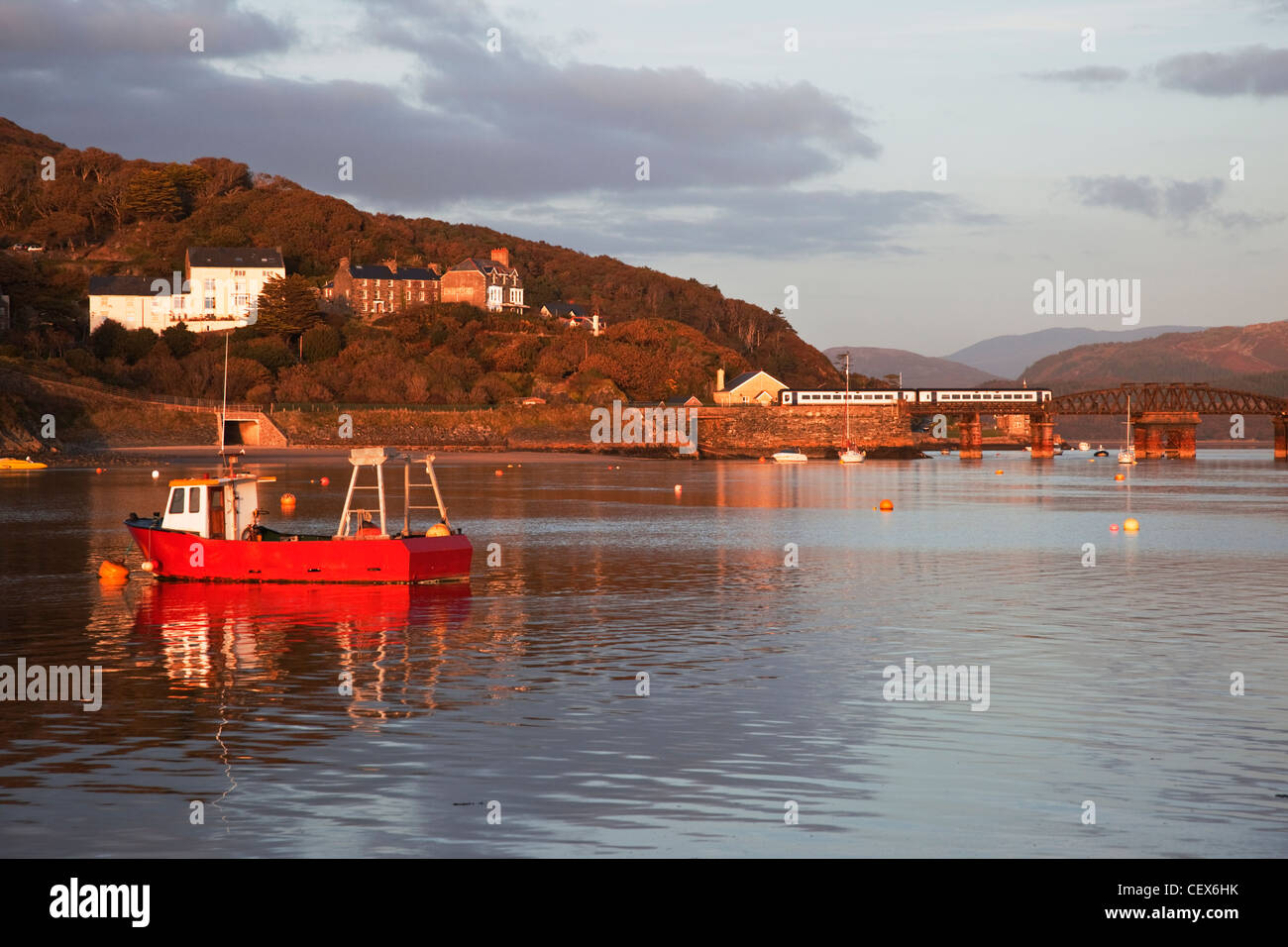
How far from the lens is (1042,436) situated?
614 ft

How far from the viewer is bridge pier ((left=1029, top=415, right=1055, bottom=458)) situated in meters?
186

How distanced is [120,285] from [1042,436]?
13215cm

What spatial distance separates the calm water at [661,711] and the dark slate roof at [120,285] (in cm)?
13609

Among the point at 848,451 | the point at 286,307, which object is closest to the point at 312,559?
the point at 848,451

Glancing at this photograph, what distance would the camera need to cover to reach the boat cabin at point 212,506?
33.1m

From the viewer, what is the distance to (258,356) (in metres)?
157

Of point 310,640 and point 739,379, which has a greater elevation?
point 739,379

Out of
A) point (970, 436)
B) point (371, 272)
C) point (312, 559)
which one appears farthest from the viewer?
point (371, 272)

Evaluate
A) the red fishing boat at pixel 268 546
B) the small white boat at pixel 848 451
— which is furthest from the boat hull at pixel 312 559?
the small white boat at pixel 848 451

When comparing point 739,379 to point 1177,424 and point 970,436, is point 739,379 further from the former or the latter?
point 1177,424

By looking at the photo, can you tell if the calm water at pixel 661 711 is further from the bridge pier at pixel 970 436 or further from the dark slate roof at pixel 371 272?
the dark slate roof at pixel 371 272

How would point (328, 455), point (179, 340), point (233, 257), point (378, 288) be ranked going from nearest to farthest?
1. point (328, 455)
2. point (179, 340)
3. point (233, 257)
4. point (378, 288)
